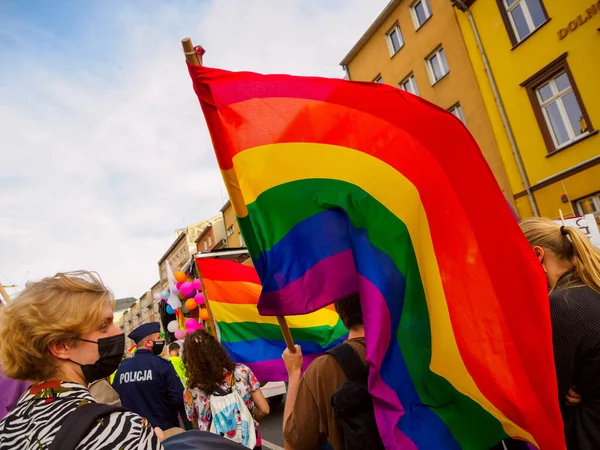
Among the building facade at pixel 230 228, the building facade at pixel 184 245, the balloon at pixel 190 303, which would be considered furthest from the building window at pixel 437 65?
the building facade at pixel 184 245

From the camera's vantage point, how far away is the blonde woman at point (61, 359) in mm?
1397

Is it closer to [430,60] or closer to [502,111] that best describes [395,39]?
[430,60]

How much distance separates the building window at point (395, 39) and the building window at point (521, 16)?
14.1ft

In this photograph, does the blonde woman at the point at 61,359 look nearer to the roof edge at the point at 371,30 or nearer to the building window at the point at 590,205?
the building window at the point at 590,205

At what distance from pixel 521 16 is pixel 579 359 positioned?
1285 centimetres

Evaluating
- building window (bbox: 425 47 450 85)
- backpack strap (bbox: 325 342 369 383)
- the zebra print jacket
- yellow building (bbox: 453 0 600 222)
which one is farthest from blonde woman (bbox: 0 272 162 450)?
building window (bbox: 425 47 450 85)

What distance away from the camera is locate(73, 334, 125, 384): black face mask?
5.67 feet

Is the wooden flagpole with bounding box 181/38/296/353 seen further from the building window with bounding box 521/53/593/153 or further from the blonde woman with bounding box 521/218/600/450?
the building window with bounding box 521/53/593/153

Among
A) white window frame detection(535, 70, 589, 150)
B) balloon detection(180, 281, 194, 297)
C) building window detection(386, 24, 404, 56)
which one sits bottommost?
balloon detection(180, 281, 194, 297)

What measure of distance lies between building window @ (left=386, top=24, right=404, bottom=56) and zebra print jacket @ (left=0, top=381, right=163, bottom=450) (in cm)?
1691

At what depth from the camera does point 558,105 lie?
11055 millimetres

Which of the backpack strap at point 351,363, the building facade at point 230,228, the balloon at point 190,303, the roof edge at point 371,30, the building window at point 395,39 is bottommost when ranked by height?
the backpack strap at point 351,363

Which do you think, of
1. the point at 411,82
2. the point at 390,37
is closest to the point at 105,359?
the point at 411,82

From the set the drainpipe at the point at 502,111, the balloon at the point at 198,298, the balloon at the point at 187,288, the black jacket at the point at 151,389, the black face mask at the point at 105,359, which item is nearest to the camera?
the black face mask at the point at 105,359
